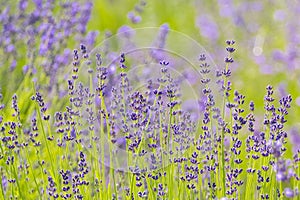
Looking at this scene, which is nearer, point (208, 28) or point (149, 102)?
point (149, 102)

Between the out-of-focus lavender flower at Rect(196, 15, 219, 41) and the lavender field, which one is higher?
the out-of-focus lavender flower at Rect(196, 15, 219, 41)

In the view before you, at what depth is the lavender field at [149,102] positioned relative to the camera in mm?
2309

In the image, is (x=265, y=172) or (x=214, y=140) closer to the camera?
(x=265, y=172)

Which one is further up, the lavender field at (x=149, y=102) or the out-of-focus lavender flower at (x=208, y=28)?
the out-of-focus lavender flower at (x=208, y=28)

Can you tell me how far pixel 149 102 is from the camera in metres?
2.70

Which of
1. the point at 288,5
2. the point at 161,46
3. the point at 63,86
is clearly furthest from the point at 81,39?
Answer: the point at 288,5

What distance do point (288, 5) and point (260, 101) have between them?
5.93 feet

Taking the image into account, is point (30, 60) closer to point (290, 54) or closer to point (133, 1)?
point (290, 54)

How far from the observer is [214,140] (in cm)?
250

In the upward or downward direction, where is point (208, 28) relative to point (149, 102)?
upward

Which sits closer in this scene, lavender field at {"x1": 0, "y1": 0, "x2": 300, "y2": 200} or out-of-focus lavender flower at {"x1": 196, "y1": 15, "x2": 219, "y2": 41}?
lavender field at {"x1": 0, "y1": 0, "x2": 300, "y2": 200}

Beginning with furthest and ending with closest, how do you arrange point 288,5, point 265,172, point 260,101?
point 288,5 < point 260,101 < point 265,172

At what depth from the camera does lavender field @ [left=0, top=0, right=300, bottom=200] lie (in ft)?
7.57

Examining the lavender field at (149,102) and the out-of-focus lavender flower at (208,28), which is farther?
the out-of-focus lavender flower at (208,28)
